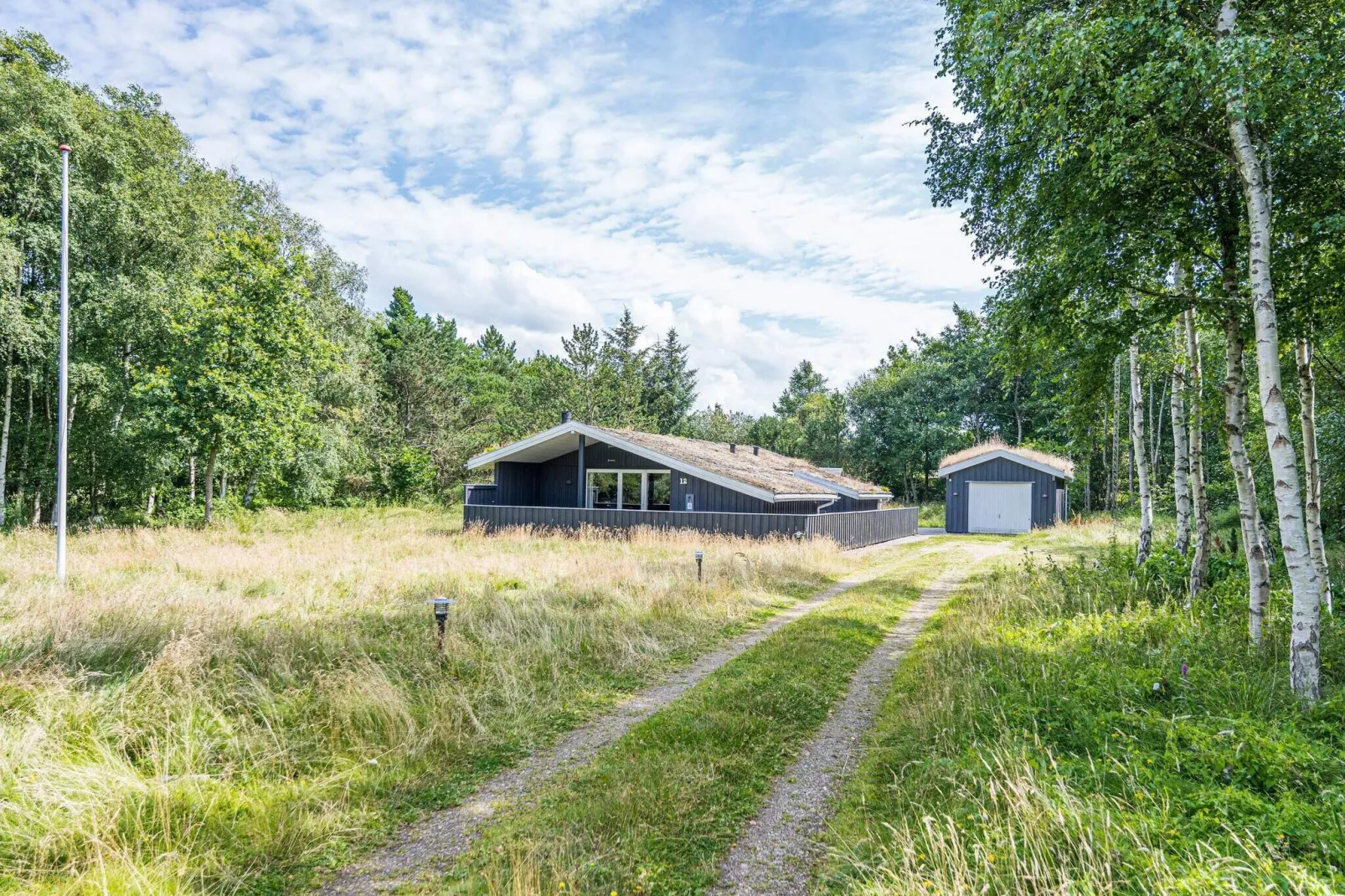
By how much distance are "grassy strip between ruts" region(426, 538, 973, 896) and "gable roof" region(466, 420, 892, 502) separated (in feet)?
39.7

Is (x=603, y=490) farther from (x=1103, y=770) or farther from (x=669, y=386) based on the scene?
(x=669, y=386)

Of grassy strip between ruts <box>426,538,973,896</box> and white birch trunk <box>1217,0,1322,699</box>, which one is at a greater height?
white birch trunk <box>1217,0,1322,699</box>

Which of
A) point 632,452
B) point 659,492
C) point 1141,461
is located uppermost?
point 632,452

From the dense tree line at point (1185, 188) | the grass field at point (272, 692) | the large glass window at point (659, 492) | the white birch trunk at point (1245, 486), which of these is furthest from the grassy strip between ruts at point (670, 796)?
the large glass window at point (659, 492)

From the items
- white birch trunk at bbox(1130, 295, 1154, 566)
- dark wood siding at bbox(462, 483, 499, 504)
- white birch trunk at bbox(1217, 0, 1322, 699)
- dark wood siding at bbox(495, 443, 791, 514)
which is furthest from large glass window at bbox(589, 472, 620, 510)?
white birch trunk at bbox(1217, 0, 1322, 699)

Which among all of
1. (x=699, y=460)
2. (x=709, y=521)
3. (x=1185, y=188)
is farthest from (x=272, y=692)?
(x=699, y=460)

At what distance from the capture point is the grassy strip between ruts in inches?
129

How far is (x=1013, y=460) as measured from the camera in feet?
91.5

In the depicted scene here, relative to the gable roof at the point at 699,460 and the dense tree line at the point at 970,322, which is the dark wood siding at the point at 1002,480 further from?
the gable roof at the point at 699,460

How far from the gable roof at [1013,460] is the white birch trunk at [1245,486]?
22.9m

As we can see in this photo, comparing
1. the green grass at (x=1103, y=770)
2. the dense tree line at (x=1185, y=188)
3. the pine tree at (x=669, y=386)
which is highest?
the pine tree at (x=669, y=386)

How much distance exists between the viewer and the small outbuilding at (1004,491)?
27625 millimetres

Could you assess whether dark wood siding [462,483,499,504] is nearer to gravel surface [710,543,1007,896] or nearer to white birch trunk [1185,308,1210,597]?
gravel surface [710,543,1007,896]

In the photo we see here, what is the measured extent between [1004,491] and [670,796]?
2826 cm
